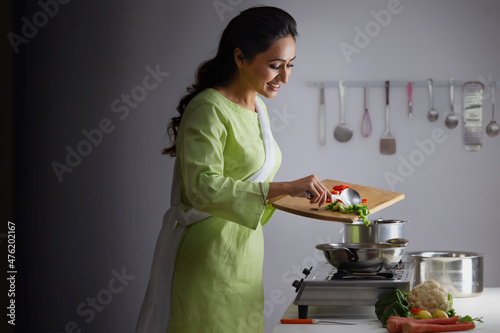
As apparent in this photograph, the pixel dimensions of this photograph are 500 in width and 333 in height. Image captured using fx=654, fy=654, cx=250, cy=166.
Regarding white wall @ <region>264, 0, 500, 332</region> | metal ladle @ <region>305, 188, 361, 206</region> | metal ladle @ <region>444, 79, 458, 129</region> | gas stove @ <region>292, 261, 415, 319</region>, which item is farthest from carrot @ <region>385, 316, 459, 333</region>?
metal ladle @ <region>444, 79, 458, 129</region>

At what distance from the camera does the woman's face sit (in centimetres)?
165

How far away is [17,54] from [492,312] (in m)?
2.75

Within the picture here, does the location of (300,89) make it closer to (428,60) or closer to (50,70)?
(428,60)

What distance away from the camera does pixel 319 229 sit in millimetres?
3387

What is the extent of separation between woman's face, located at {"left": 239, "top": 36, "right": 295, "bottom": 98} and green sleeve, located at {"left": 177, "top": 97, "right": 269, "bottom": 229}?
152 mm

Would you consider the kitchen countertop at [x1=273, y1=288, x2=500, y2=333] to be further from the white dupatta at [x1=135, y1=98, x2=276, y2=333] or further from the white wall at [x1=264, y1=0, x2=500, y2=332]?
the white wall at [x1=264, y1=0, x2=500, y2=332]

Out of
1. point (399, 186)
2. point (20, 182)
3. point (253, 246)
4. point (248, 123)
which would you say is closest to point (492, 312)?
point (253, 246)

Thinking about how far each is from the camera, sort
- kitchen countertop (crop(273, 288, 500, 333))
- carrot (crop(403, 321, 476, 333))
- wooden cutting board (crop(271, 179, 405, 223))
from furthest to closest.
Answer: wooden cutting board (crop(271, 179, 405, 223)) < kitchen countertop (crop(273, 288, 500, 333)) < carrot (crop(403, 321, 476, 333))

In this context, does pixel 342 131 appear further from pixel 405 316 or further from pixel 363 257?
pixel 405 316

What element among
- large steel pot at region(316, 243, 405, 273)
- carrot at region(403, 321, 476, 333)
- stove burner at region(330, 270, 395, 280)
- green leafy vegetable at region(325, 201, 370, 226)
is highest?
green leafy vegetable at region(325, 201, 370, 226)

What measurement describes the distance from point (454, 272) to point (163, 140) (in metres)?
1.97

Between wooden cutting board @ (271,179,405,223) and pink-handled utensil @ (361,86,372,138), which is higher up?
pink-handled utensil @ (361,86,372,138)

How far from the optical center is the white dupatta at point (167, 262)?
169 centimetres

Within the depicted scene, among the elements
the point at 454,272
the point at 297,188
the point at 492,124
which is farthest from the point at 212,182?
the point at 492,124
